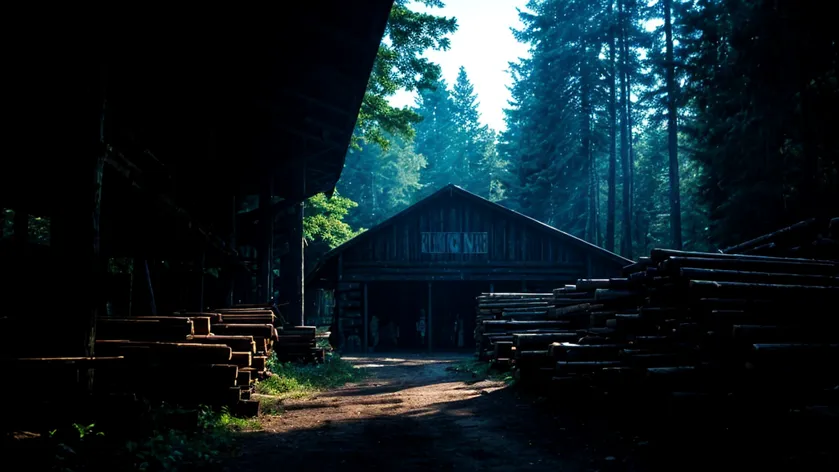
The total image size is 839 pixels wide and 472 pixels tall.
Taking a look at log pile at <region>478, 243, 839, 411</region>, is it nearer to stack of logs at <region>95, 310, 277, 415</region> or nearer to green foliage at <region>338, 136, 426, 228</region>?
stack of logs at <region>95, 310, 277, 415</region>

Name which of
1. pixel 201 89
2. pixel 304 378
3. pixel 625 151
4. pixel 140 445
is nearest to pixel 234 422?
pixel 140 445

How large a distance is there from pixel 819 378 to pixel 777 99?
17031mm

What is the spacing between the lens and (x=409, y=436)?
7.97 meters

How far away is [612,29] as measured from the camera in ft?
134

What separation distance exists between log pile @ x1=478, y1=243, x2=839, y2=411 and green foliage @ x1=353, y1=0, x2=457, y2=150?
47.3 feet

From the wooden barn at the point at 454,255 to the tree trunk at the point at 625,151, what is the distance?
1013 cm

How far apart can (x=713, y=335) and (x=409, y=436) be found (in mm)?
3828

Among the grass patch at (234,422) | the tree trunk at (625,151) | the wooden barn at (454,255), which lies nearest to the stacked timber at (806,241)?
the grass patch at (234,422)

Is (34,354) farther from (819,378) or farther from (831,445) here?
(819,378)

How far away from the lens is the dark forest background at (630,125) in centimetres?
1916

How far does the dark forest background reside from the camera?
19156 millimetres

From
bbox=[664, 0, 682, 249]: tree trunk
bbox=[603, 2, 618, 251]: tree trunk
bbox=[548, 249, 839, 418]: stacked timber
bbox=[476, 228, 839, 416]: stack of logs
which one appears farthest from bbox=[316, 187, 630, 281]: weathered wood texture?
bbox=[548, 249, 839, 418]: stacked timber

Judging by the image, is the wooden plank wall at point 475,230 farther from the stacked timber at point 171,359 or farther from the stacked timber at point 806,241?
the stacked timber at point 171,359

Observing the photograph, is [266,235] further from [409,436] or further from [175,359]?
[409,436]
